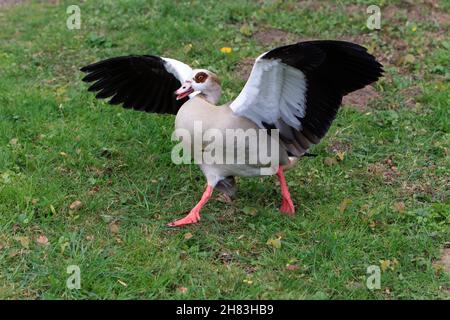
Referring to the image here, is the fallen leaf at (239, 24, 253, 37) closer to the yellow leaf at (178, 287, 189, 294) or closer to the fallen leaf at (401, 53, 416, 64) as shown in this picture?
the fallen leaf at (401, 53, 416, 64)

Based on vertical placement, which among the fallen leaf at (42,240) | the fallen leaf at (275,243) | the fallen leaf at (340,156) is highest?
the fallen leaf at (340,156)

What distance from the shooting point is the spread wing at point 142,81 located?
5.45 m

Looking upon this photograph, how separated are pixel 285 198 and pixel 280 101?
2.31 feet

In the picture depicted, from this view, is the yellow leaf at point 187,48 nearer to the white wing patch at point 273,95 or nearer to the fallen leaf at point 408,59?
the fallen leaf at point 408,59

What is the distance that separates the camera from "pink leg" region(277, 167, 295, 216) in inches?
202

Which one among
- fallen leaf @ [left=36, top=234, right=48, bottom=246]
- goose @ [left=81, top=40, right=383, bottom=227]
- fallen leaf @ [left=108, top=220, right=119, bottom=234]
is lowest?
fallen leaf @ [left=36, top=234, right=48, bottom=246]

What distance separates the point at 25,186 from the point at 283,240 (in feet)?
6.23

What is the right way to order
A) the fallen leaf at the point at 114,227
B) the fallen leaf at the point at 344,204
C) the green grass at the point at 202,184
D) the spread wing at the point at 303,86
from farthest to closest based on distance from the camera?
1. the fallen leaf at the point at 344,204
2. the fallen leaf at the point at 114,227
3. the spread wing at the point at 303,86
4. the green grass at the point at 202,184

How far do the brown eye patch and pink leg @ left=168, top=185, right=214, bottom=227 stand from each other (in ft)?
2.47

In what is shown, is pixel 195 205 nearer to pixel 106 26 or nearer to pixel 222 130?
pixel 222 130

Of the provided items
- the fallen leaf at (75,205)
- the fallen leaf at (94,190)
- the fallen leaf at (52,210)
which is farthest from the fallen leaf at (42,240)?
the fallen leaf at (94,190)

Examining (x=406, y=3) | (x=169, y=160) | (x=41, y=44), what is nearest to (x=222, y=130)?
(x=169, y=160)

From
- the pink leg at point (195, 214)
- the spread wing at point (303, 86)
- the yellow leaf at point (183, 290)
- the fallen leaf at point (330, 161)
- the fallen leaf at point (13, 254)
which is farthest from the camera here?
the fallen leaf at point (330, 161)

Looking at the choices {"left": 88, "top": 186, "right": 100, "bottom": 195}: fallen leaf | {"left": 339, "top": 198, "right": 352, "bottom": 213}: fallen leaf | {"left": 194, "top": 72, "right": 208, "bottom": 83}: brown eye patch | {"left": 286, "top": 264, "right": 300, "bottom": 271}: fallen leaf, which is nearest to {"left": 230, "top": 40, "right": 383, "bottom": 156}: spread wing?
{"left": 194, "top": 72, "right": 208, "bottom": 83}: brown eye patch
